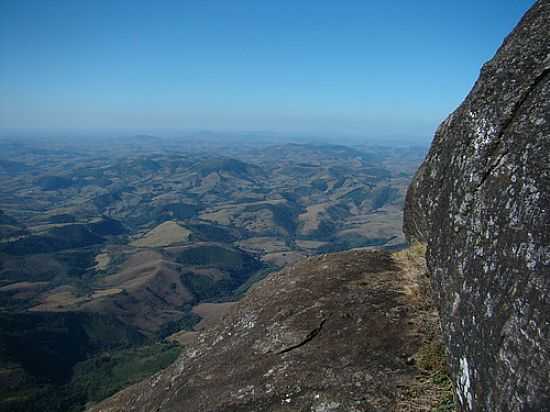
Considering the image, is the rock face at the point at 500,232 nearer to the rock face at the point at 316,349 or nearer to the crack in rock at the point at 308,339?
the rock face at the point at 316,349

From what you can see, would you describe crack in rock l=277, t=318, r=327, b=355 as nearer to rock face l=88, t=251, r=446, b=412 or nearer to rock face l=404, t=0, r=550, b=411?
rock face l=88, t=251, r=446, b=412

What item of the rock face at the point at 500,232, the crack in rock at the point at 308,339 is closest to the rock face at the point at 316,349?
the crack in rock at the point at 308,339

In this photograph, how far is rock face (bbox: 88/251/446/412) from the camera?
9.65m

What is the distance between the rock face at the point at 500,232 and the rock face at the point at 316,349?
1716 mm

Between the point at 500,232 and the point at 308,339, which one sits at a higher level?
the point at 500,232

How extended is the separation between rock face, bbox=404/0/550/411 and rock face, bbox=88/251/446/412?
1716 millimetres

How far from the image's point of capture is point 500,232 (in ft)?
24.9

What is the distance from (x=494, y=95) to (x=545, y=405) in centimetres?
586

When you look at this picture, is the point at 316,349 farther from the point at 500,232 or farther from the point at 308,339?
the point at 500,232

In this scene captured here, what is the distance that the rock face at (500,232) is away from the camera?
648cm

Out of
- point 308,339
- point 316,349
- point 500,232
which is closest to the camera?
point 500,232

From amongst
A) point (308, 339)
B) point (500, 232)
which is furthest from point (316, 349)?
point (500, 232)

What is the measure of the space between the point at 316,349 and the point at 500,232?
18.3 ft

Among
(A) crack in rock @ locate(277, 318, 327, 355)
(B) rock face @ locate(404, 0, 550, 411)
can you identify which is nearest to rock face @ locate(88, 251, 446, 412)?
(A) crack in rock @ locate(277, 318, 327, 355)
